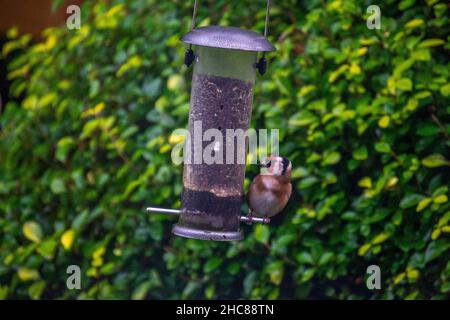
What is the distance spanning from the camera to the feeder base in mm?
3377

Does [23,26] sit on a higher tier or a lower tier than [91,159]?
higher

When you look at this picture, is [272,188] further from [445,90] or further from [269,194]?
[445,90]

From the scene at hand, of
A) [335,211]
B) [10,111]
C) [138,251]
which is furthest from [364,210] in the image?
[10,111]

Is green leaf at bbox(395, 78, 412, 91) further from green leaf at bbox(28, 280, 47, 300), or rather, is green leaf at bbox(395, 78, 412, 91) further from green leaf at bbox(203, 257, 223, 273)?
green leaf at bbox(28, 280, 47, 300)

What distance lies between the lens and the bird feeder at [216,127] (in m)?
3.43

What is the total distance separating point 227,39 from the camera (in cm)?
319

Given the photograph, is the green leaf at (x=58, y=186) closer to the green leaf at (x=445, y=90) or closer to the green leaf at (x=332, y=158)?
the green leaf at (x=332, y=158)

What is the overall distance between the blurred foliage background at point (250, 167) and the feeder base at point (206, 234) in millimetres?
660

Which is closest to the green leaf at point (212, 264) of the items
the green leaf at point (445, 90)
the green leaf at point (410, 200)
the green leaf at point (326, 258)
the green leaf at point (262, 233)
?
the green leaf at point (262, 233)

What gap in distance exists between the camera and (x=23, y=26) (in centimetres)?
734

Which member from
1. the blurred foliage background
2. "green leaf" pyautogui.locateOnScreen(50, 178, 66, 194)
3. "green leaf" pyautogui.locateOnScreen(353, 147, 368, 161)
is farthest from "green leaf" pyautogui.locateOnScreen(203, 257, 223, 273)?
"green leaf" pyautogui.locateOnScreen(50, 178, 66, 194)

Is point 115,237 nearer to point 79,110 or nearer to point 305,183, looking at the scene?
point 79,110

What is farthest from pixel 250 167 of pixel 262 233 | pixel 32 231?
pixel 32 231

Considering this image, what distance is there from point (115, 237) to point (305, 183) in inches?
59.1
